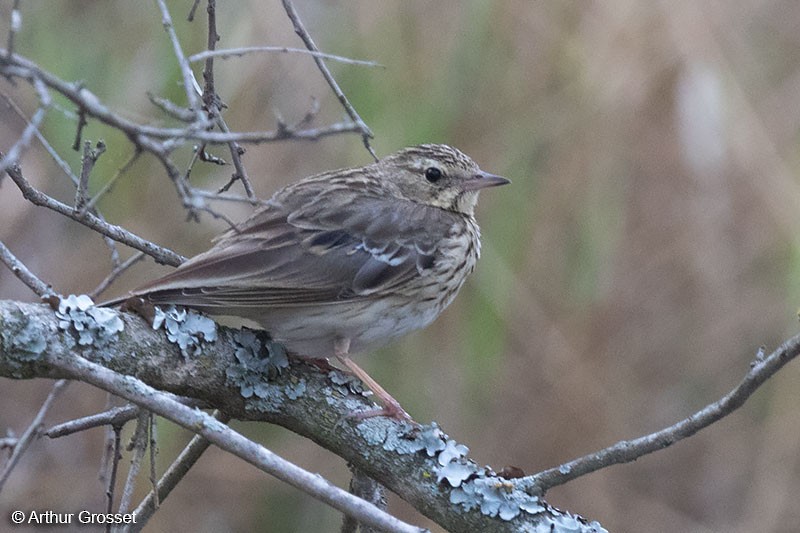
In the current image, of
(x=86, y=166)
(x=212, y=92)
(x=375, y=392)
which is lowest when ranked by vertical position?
(x=86, y=166)

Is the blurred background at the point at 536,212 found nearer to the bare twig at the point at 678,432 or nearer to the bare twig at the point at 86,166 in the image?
the bare twig at the point at 86,166

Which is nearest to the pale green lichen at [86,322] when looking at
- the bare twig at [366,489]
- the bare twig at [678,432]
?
the bare twig at [366,489]

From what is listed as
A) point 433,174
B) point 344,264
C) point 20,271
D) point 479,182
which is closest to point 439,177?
point 433,174

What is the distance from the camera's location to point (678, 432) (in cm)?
256

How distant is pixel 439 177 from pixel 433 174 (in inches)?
1.1

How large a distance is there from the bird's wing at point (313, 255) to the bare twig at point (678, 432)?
1.21 m

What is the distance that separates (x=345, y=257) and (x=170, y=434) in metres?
2.24

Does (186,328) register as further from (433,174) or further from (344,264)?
(433,174)

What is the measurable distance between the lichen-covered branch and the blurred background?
2007 millimetres

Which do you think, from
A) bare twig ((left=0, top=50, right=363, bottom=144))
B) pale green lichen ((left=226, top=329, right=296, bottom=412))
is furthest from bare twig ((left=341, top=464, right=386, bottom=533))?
bare twig ((left=0, top=50, right=363, bottom=144))

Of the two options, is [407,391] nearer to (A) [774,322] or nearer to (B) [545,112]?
(B) [545,112]

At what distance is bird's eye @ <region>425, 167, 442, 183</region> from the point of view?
4340 millimetres

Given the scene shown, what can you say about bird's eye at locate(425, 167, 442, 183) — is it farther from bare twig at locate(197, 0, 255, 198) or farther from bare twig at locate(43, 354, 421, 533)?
bare twig at locate(43, 354, 421, 533)

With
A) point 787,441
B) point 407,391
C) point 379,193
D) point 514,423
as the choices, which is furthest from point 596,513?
point 379,193
